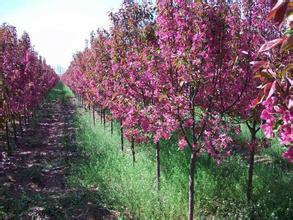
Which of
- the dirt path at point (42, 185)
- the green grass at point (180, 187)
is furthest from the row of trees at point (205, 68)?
the dirt path at point (42, 185)

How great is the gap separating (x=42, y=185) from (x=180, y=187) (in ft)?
12.6

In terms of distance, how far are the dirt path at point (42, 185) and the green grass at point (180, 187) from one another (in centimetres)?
44

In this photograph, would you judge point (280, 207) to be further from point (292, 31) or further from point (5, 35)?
point (5, 35)

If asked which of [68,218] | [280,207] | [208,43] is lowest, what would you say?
[68,218]

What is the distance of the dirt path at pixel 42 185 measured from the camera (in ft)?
22.7

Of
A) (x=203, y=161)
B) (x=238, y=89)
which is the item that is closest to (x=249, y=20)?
(x=238, y=89)

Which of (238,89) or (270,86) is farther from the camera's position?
(238,89)

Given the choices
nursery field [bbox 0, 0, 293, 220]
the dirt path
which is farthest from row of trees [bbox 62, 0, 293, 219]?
the dirt path

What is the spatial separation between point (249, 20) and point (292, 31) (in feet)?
15.2

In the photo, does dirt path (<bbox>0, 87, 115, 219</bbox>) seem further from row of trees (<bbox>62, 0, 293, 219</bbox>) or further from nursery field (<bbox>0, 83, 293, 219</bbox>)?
row of trees (<bbox>62, 0, 293, 219</bbox>)

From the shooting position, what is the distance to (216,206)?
6.46m

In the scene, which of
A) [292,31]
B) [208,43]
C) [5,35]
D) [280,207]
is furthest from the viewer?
[5,35]

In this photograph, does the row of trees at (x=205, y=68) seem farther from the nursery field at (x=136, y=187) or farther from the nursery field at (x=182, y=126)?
the nursery field at (x=136, y=187)

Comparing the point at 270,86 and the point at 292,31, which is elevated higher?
the point at 292,31
